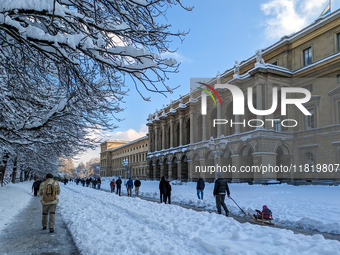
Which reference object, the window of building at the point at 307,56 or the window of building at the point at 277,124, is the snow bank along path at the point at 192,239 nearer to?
the window of building at the point at 277,124

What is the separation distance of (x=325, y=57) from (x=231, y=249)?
3555 centimetres

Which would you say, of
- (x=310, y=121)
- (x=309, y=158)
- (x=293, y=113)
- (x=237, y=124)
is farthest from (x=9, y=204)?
(x=293, y=113)

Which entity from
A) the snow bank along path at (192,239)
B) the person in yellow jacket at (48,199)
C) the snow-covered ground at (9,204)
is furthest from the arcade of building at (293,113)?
the person in yellow jacket at (48,199)

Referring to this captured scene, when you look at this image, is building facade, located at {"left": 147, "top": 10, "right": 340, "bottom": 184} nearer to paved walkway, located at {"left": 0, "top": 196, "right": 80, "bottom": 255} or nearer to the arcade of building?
the arcade of building

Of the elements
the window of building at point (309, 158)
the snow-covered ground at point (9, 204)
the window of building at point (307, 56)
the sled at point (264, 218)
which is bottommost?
the snow-covered ground at point (9, 204)

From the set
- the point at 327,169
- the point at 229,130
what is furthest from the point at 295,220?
the point at 229,130

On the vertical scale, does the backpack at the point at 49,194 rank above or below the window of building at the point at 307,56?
below

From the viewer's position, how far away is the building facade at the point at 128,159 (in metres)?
99.4

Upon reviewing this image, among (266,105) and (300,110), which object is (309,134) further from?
(266,105)

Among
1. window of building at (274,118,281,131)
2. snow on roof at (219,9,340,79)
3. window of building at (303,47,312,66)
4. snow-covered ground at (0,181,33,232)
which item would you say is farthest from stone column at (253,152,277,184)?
snow-covered ground at (0,181,33,232)

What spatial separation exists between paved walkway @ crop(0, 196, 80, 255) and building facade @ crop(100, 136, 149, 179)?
71561 mm

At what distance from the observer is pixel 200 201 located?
1692 centimetres

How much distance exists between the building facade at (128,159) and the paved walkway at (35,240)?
2817 inches

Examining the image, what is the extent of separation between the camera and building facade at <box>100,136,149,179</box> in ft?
326
